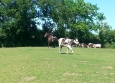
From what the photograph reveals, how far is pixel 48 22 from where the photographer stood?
204 ft

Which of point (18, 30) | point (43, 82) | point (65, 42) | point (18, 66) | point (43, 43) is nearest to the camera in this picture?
point (43, 82)

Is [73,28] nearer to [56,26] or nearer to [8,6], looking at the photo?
[56,26]

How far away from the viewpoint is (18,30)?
182 feet

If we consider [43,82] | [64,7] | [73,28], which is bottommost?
[43,82]

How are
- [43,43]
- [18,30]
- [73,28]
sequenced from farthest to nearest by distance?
[73,28]
[43,43]
[18,30]

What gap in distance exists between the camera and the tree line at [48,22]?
55844 mm

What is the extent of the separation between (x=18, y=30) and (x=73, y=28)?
1618 cm

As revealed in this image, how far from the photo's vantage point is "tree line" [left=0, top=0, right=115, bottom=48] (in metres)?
55.8

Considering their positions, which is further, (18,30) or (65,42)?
(18,30)

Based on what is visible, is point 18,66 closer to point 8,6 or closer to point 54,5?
point 8,6

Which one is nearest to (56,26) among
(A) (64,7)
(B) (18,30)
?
(A) (64,7)

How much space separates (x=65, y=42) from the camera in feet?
90.3

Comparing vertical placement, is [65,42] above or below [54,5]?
below

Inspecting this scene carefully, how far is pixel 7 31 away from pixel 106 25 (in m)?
31.6
